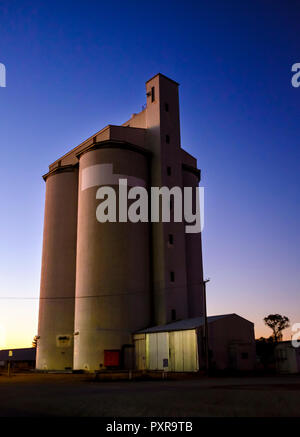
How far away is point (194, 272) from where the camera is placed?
60406 millimetres

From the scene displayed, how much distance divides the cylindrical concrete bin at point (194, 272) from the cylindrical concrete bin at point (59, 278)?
15.2 m

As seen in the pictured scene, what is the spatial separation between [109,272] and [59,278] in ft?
39.5

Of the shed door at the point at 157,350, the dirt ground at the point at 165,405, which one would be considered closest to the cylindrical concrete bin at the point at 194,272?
the shed door at the point at 157,350

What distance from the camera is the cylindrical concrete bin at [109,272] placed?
165 ft

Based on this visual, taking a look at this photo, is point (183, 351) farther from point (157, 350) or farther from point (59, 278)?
point (59, 278)

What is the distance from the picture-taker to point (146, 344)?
47.5 m

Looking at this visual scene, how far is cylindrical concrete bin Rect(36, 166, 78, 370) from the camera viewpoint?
193ft

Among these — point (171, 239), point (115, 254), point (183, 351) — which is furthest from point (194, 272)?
point (183, 351)

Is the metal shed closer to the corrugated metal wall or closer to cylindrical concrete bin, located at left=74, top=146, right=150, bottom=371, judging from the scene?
the corrugated metal wall

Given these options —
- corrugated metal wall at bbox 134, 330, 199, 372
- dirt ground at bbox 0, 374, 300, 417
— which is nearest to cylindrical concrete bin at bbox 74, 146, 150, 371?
corrugated metal wall at bbox 134, 330, 199, 372

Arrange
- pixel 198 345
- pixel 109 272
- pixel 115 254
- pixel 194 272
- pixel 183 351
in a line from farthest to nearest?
pixel 194 272, pixel 115 254, pixel 109 272, pixel 183 351, pixel 198 345

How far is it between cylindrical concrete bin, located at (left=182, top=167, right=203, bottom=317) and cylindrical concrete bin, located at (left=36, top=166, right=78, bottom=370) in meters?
15.2
